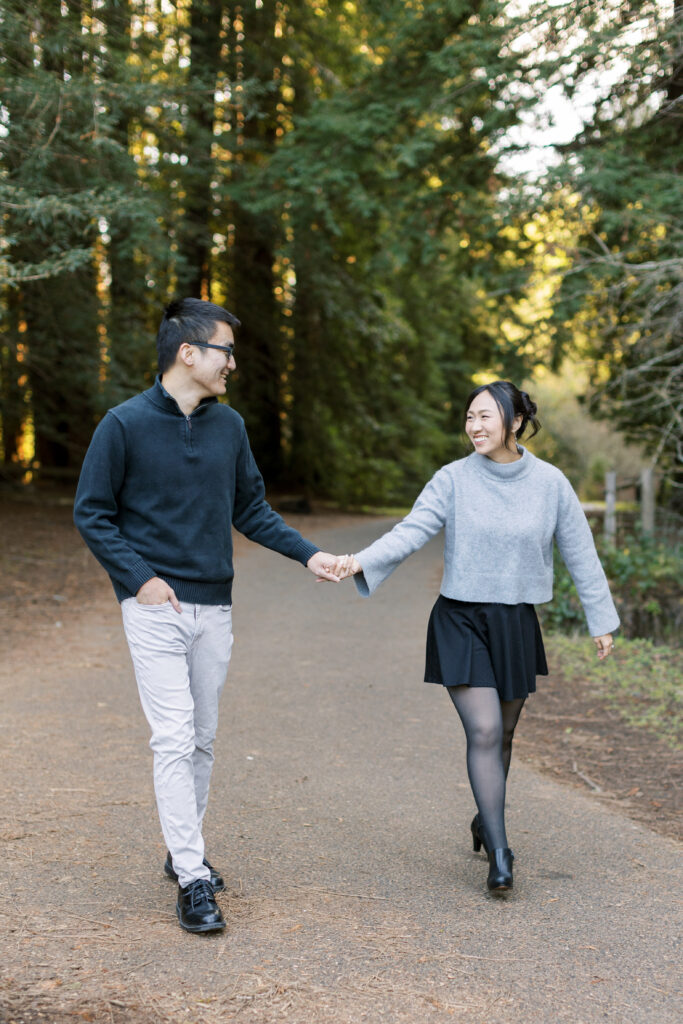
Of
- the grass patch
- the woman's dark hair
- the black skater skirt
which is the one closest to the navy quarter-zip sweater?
the black skater skirt

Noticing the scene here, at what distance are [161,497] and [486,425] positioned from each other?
1296 mm

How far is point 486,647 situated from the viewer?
4.12 m

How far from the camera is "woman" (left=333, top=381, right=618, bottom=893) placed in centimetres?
406

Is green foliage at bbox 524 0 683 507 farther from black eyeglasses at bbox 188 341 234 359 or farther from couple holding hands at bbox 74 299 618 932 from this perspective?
black eyeglasses at bbox 188 341 234 359

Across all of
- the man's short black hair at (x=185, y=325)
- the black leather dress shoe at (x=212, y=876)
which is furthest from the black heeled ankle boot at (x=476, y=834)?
the man's short black hair at (x=185, y=325)

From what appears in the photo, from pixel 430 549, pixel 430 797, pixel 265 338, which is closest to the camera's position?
pixel 430 797

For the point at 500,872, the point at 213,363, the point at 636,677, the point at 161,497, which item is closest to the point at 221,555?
the point at 161,497

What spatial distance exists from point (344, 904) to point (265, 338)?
19.9 m

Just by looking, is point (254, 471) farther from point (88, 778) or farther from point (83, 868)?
point (88, 778)

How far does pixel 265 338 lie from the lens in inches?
903

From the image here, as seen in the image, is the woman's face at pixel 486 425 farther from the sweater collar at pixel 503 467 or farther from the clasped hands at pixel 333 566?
the clasped hands at pixel 333 566

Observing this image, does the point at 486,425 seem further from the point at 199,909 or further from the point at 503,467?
the point at 199,909

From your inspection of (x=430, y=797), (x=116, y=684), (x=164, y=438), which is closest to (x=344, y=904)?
(x=430, y=797)

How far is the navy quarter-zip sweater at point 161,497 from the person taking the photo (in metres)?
3.59
